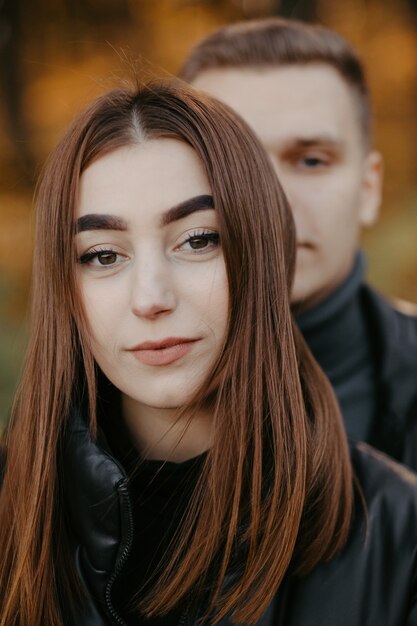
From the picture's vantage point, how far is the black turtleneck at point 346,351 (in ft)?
9.69

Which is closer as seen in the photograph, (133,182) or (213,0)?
(133,182)

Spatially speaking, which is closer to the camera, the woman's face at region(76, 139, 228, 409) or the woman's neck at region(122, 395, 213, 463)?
the woman's face at region(76, 139, 228, 409)

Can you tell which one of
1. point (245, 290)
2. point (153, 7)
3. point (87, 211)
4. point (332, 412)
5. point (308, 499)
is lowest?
point (308, 499)

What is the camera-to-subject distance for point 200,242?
6.09 ft

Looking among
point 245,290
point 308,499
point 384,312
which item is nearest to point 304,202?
point 384,312

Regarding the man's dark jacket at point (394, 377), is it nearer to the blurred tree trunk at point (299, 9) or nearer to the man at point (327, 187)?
the man at point (327, 187)

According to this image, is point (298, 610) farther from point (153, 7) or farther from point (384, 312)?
point (153, 7)

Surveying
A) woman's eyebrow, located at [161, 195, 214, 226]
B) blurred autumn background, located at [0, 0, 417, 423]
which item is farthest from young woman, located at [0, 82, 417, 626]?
blurred autumn background, located at [0, 0, 417, 423]

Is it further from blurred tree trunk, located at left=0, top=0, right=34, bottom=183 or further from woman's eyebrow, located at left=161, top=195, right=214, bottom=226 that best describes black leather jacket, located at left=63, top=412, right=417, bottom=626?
blurred tree trunk, located at left=0, top=0, right=34, bottom=183

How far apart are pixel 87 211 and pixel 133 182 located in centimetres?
14

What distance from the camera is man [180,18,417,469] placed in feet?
9.27

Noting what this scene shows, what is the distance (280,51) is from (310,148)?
1.31 feet

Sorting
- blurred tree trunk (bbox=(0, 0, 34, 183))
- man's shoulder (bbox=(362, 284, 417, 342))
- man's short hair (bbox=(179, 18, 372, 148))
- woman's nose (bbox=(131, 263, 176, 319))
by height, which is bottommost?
man's shoulder (bbox=(362, 284, 417, 342))

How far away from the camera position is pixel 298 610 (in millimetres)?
1918
